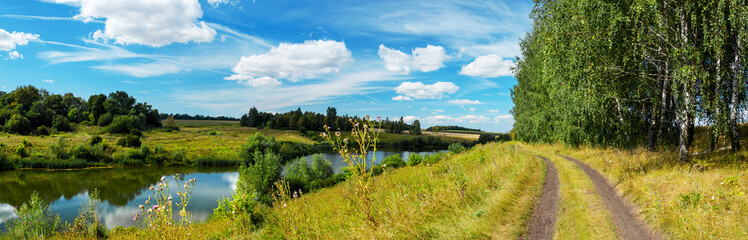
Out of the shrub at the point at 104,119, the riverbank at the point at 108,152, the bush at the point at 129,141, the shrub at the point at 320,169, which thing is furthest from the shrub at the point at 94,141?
the shrub at the point at 320,169

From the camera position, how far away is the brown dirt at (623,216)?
5.71 metres

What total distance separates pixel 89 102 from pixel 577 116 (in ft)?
421

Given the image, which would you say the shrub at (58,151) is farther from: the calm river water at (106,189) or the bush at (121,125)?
the bush at (121,125)

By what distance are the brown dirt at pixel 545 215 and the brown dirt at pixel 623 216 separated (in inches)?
42.9

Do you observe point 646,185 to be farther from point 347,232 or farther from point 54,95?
point 54,95

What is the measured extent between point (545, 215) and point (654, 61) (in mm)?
12025

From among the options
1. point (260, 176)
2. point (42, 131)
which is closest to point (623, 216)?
point (260, 176)

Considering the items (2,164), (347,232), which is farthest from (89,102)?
(347,232)

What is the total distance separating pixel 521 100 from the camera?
30531 mm

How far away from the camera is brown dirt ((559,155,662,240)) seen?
18.7ft

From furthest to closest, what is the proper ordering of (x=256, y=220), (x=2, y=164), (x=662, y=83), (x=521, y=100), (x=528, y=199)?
(x=2, y=164)
(x=521, y=100)
(x=662, y=83)
(x=256, y=220)
(x=528, y=199)

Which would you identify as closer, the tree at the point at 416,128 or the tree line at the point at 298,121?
the tree line at the point at 298,121

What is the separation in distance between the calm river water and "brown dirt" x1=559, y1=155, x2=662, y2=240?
28.7 meters

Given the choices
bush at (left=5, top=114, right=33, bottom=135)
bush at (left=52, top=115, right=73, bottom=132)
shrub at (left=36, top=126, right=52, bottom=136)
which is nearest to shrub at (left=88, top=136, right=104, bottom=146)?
shrub at (left=36, top=126, right=52, bottom=136)
